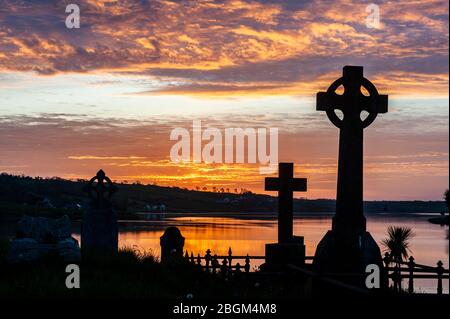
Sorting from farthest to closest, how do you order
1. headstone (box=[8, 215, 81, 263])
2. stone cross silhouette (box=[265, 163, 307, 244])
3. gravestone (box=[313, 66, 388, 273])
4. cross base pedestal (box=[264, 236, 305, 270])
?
stone cross silhouette (box=[265, 163, 307, 244])
cross base pedestal (box=[264, 236, 305, 270])
gravestone (box=[313, 66, 388, 273])
headstone (box=[8, 215, 81, 263])

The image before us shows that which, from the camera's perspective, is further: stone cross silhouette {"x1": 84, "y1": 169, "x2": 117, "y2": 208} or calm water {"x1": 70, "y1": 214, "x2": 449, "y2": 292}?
calm water {"x1": 70, "y1": 214, "x2": 449, "y2": 292}

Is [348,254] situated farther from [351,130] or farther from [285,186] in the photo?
[285,186]

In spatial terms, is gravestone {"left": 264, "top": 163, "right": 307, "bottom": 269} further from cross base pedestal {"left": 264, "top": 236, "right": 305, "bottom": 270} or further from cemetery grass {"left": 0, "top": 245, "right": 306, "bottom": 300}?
cemetery grass {"left": 0, "top": 245, "right": 306, "bottom": 300}

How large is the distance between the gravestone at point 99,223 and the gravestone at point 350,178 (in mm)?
7920

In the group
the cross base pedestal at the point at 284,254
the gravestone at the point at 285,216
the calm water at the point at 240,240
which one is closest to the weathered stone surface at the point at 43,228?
the calm water at the point at 240,240

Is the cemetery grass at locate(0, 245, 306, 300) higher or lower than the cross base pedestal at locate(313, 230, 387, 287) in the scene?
lower

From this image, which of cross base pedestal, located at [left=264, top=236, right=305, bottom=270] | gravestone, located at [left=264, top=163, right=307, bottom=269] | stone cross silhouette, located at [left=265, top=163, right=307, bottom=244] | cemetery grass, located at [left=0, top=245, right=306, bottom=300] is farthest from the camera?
stone cross silhouette, located at [left=265, top=163, right=307, bottom=244]

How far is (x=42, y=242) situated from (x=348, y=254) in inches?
307

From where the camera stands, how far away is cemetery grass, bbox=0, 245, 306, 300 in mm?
13680

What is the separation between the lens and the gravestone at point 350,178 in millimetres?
18234

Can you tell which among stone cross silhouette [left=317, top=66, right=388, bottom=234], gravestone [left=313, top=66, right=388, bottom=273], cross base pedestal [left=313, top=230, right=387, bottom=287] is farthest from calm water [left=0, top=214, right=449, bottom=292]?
stone cross silhouette [left=317, top=66, right=388, bottom=234]

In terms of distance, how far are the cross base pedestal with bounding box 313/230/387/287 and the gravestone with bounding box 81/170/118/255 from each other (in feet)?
25.9
